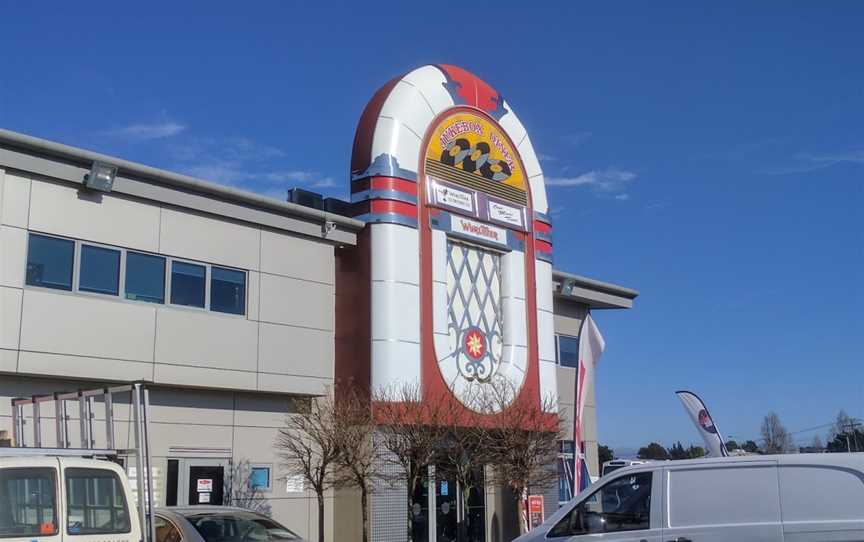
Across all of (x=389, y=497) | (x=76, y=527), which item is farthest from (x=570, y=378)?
(x=76, y=527)

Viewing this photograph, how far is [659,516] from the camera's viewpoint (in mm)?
9297

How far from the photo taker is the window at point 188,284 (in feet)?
59.2

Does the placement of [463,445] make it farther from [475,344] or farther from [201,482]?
[201,482]

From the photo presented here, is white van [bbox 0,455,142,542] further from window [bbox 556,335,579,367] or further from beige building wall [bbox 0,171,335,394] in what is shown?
window [bbox 556,335,579,367]

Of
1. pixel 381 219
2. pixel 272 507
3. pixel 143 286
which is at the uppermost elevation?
pixel 381 219

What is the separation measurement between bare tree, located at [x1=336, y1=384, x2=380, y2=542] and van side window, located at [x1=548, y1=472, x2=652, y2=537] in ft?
25.1

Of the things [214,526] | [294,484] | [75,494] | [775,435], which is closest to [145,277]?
[294,484]

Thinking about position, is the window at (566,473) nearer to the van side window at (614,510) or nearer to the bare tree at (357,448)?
the bare tree at (357,448)

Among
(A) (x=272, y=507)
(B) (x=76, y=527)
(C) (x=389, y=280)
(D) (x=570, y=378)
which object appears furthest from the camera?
(D) (x=570, y=378)

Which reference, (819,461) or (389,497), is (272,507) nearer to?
(389,497)

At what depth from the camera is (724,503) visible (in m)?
9.01

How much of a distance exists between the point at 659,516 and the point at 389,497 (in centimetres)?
1166

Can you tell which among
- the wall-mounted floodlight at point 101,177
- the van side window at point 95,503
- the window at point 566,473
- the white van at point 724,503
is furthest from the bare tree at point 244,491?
the white van at point 724,503

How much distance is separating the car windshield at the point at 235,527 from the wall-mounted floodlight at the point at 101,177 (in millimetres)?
7076
